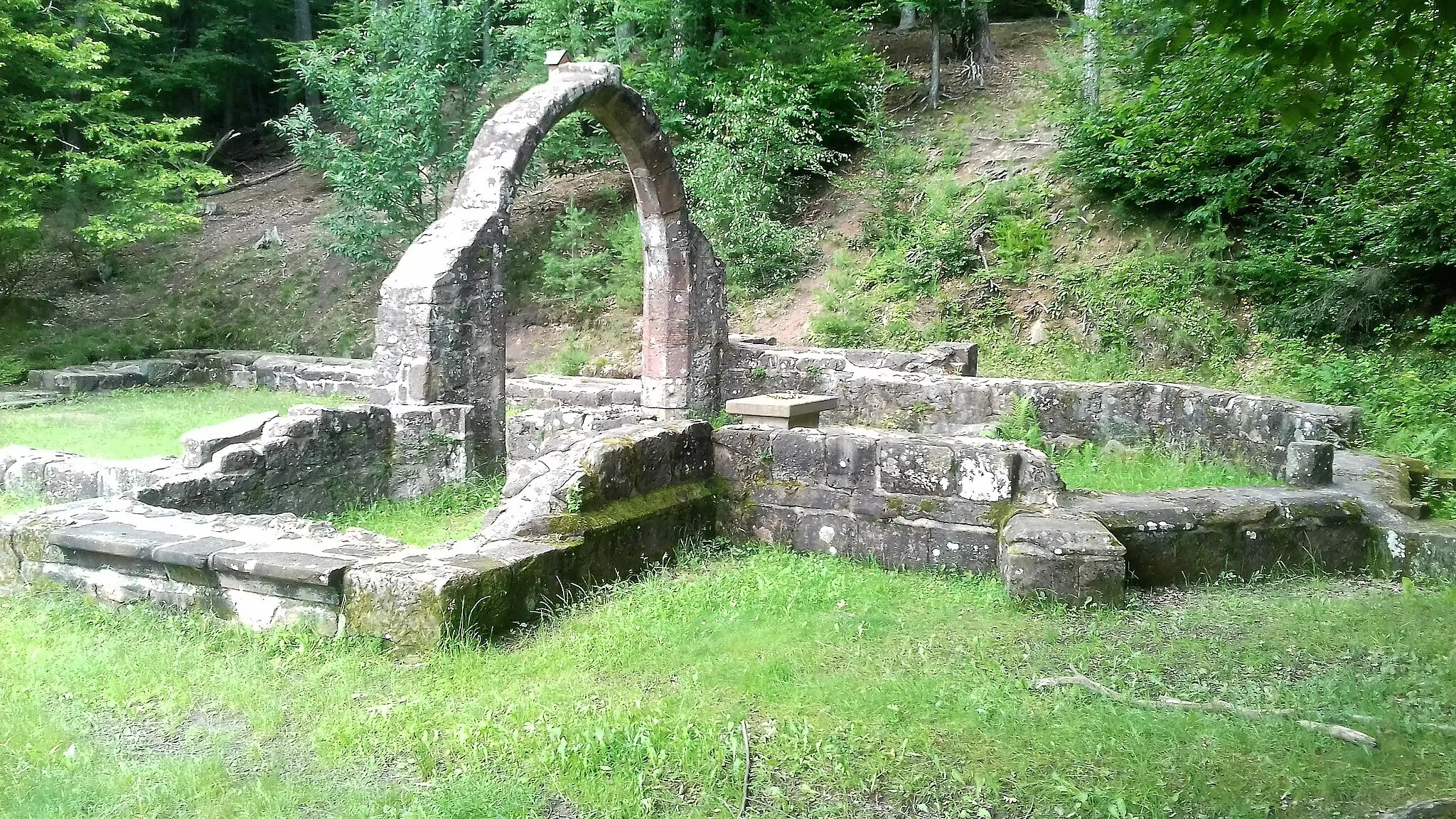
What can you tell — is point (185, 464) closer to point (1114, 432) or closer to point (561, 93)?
point (561, 93)

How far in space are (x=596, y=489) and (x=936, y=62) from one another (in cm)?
1737

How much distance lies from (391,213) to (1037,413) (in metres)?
13.8

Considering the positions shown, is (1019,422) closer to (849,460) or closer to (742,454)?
(849,460)

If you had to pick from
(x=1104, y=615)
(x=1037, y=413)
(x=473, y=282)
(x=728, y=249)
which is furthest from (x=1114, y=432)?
(x=728, y=249)

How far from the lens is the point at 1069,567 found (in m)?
5.30

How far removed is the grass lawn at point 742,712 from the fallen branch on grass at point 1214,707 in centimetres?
6

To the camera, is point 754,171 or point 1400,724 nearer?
point 1400,724

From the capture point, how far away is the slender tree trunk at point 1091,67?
Answer: 16.5 metres

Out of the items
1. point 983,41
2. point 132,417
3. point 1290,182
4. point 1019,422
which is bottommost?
point 132,417

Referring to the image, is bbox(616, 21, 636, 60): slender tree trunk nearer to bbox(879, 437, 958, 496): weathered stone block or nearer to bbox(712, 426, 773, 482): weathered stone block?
bbox(712, 426, 773, 482): weathered stone block

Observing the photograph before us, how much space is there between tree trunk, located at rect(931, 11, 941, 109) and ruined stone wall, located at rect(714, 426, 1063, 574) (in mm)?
15797

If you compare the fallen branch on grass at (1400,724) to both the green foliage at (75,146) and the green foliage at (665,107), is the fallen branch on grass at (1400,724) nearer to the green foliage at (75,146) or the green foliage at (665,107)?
the green foliage at (665,107)

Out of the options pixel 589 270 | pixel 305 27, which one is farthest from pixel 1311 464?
pixel 305 27

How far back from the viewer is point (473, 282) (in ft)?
28.7
